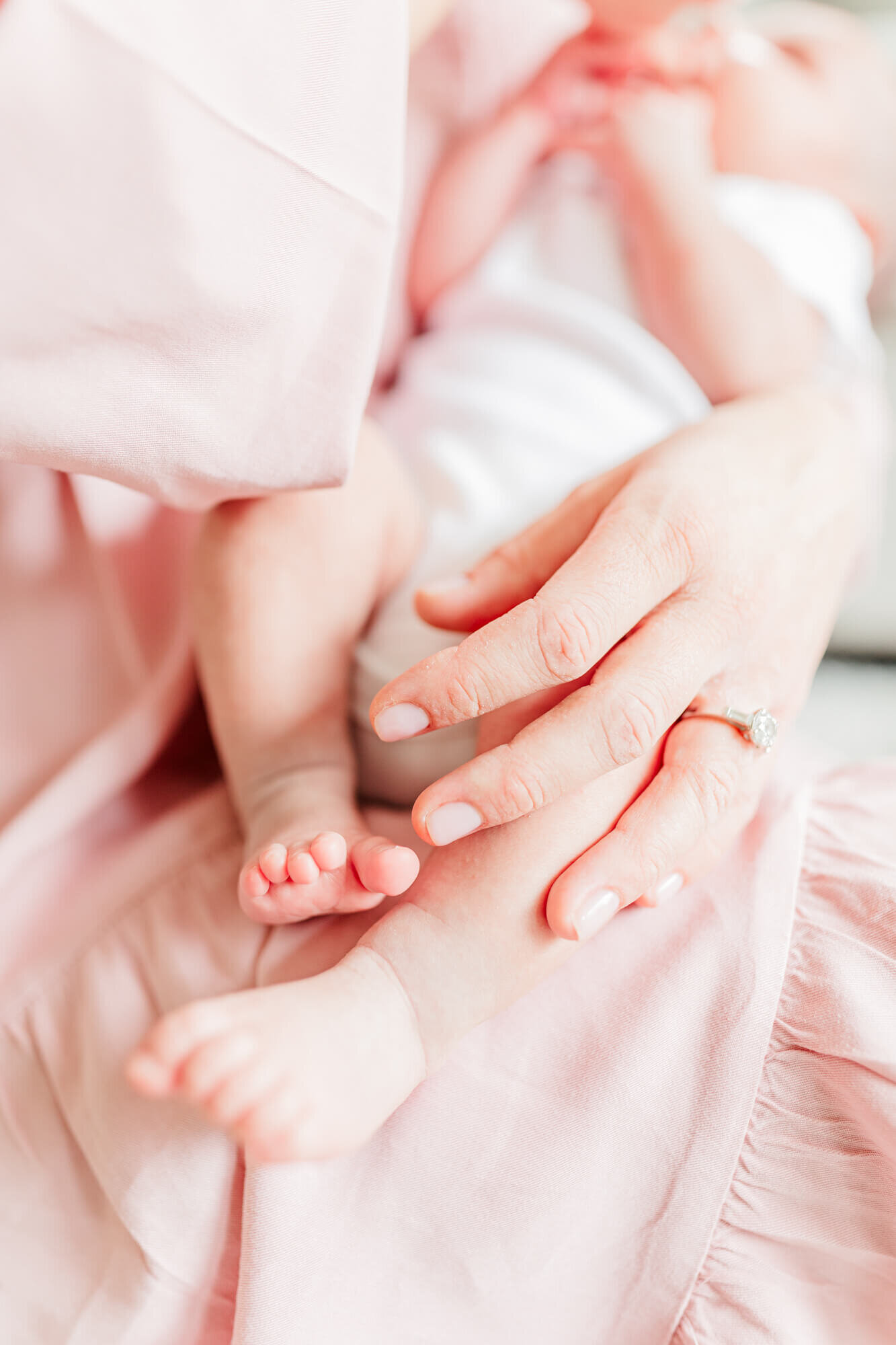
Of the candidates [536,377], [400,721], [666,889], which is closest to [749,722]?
[666,889]

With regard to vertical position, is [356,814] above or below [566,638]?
below

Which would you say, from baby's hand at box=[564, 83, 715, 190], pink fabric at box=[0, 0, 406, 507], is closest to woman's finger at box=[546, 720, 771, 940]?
pink fabric at box=[0, 0, 406, 507]

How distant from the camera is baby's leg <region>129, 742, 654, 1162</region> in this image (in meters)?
0.40

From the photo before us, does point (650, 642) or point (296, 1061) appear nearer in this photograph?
point (296, 1061)

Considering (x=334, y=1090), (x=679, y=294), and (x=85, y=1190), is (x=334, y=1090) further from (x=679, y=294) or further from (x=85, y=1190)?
(x=679, y=294)

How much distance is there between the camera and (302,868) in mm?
476

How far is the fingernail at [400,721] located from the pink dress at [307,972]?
0.48 feet

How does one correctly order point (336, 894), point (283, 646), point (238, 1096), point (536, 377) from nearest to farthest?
point (238, 1096) → point (336, 894) → point (283, 646) → point (536, 377)

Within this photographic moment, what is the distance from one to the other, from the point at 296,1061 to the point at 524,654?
215mm

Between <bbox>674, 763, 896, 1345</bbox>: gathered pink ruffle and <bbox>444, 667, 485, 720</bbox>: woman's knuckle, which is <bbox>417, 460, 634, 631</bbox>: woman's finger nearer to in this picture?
<bbox>444, 667, 485, 720</bbox>: woman's knuckle

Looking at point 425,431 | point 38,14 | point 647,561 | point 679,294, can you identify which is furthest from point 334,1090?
point 679,294

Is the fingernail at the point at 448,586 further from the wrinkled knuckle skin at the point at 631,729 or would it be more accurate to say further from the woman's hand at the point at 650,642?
the wrinkled knuckle skin at the point at 631,729

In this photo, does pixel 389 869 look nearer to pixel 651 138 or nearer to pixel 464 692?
pixel 464 692

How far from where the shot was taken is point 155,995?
54 centimetres
